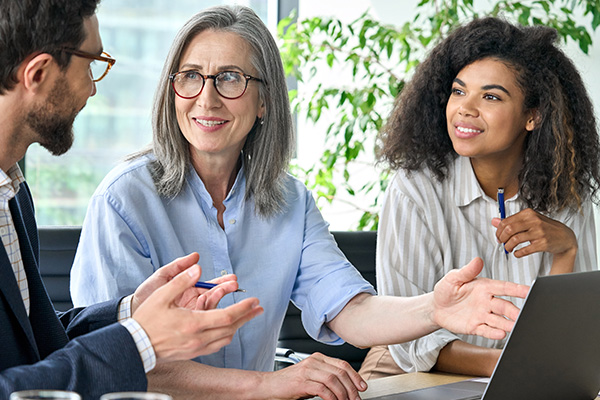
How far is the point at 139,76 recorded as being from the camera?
358 cm

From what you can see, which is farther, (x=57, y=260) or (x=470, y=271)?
(x=57, y=260)

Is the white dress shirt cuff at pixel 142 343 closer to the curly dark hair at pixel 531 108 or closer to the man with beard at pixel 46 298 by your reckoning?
the man with beard at pixel 46 298

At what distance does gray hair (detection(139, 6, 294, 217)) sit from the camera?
1.71m

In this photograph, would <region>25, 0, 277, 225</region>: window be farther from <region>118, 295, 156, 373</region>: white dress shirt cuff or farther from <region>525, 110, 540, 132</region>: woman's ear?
<region>118, 295, 156, 373</region>: white dress shirt cuff

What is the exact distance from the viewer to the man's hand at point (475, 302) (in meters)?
1.33

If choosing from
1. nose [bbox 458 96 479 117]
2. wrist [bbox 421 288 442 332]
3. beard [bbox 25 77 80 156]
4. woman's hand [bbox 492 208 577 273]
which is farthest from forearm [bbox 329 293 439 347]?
beard [bbox 25 77 80 156]

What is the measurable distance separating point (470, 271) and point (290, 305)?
905mm

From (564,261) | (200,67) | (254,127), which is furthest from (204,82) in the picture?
(564,261)

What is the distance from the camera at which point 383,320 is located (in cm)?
161

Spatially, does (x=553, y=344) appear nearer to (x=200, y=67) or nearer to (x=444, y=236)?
(x=444, y=236)

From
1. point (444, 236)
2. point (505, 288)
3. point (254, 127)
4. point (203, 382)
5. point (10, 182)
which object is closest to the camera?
point (10, 182)

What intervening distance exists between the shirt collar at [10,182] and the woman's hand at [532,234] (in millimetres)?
1170

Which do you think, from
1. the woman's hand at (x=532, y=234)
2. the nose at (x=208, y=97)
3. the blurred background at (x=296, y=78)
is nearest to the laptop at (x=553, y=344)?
the woman's hand at (x=532, y=234)

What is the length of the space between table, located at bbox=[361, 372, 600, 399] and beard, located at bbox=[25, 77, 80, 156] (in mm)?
723
